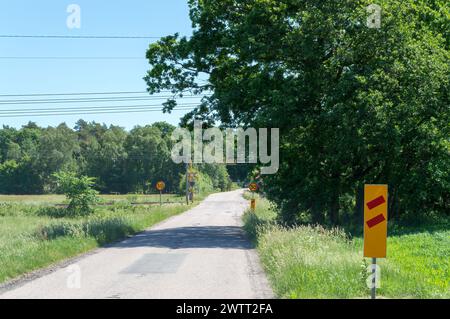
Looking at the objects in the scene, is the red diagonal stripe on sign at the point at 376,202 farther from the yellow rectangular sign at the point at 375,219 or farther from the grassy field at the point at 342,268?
the grassy field at the point at 342,268

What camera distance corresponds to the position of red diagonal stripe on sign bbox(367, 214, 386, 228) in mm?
8461

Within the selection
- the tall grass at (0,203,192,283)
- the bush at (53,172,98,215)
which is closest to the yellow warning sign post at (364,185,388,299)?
the tall grass at (0,203,192,283)

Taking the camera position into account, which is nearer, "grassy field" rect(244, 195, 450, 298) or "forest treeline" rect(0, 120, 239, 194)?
"grassy field" rect(244, 195, 450, 298)

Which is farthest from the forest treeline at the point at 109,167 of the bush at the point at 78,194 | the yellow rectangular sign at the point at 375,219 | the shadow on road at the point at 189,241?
the yellow rectangular sign at the point at 375,219

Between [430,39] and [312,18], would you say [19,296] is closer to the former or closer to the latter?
[312,18]

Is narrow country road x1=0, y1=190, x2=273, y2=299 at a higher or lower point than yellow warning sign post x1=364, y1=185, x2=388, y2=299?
lower

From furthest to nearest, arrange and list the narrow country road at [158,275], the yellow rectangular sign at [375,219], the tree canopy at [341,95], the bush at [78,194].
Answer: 1. the bush at [78,194]
2. the tree canopy at [341,95]
3. the narrow country road at [158,275]
4. the yellow rectangular sign at [375,219]

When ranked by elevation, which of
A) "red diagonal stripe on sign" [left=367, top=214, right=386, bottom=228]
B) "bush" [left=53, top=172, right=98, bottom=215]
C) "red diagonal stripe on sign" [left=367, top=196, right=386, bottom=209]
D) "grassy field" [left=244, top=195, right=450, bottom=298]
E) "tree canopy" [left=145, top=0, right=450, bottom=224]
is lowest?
"bush" [left=53, top=172, right=98, bottom=215]

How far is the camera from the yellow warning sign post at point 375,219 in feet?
27.7

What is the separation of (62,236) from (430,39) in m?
17.1

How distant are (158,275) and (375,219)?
6093 millimetres

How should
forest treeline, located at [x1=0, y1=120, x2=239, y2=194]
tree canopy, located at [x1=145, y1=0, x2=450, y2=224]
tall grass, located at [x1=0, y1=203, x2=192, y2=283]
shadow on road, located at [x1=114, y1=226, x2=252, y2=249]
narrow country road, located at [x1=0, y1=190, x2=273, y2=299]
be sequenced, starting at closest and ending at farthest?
1. narrow country road, located at [x1=0, y1=190, x2=273, y2=299]
2. tall grass, located at [x1=0, y1=203, x2=192, y2=283]
3. shadow on road, located at [x1=114, y1=226, x2=252, y2=249]
4. tree canopy, located at [x1=145, y1=0, x2=450, y2=224]
5. forest treeline, located at [x1=0, y1=120, x2=239, y2=194]

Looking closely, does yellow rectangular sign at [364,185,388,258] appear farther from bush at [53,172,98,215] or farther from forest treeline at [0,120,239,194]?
forest treeline at [0,120,239,194]
